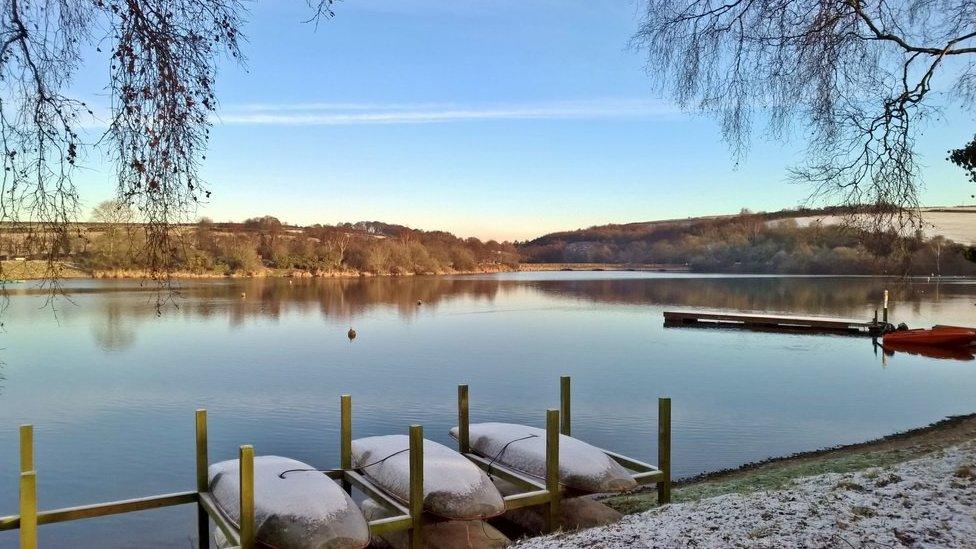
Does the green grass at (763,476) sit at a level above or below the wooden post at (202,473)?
below

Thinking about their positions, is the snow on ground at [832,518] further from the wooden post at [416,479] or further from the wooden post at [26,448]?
the wooden post at [26,448]

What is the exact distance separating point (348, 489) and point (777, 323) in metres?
33.8

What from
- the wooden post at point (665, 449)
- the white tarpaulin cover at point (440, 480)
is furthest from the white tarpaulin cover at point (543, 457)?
the white tarpaulin cover at point (440, 480)

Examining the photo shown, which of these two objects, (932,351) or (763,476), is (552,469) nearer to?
(763,476)

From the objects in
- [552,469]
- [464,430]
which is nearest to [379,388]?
[464,430]

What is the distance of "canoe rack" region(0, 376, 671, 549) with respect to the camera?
658 cm

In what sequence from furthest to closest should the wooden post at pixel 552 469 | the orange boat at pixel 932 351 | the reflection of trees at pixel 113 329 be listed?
the reflection of trees at pixel 113 329, the orange boat at pixel 932 351, the wooden post at pixel 552 469

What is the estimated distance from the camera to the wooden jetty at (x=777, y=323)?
3569 centimetres

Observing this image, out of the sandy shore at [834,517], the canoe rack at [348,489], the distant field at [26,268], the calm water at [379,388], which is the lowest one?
the calm water at [379,388]

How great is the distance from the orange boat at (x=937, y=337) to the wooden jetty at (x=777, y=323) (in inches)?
164

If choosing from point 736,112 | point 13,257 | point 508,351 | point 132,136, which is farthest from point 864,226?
point 508,351

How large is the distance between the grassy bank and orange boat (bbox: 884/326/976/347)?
16044mm

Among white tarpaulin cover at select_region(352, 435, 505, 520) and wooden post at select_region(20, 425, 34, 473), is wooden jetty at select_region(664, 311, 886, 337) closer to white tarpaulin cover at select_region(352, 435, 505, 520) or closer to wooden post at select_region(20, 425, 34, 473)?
white tarpaulin cover at select_region(352, 435, 505, 520)

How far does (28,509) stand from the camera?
6.47 metres
